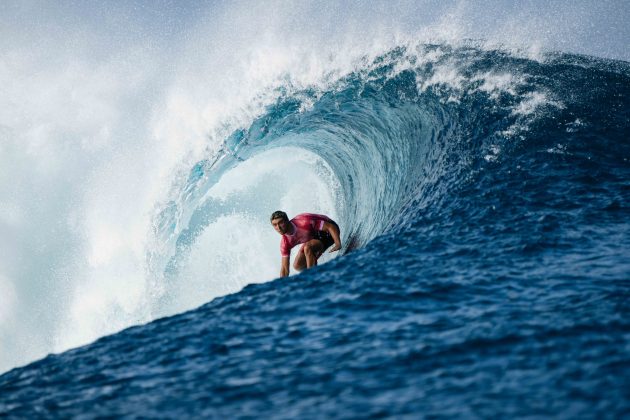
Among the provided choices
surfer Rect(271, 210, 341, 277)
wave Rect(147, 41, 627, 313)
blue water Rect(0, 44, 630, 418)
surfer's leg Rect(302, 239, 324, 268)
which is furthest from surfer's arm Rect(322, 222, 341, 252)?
blue water Rect(0, 44, 630, 418)

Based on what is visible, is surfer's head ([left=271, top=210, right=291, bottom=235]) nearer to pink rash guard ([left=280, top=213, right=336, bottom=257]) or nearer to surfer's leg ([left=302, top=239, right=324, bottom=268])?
pink rash guard ([left=280, top=213, right=336, bottom=257])

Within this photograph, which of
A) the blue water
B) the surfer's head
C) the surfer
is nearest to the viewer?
the blue water

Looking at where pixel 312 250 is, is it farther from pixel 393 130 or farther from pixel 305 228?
pixel 393 130

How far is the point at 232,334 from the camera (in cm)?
408

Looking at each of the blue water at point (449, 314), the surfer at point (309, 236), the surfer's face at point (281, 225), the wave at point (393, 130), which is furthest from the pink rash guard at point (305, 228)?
the blue water at point (449, 314)

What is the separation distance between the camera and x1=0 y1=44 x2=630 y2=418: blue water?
9.46 ft


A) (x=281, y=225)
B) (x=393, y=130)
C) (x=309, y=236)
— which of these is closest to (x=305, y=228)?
(x=309, y=236)

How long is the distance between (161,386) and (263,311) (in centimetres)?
127

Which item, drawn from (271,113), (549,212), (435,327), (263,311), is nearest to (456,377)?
(435,327)

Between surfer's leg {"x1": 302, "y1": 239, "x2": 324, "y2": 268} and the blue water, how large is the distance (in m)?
0.94

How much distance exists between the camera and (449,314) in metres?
3.86

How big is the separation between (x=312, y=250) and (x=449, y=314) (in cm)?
447

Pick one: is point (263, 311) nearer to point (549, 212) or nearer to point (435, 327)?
point (435, 327)

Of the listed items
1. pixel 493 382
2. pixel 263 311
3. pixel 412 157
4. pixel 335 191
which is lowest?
pixel 493 382
